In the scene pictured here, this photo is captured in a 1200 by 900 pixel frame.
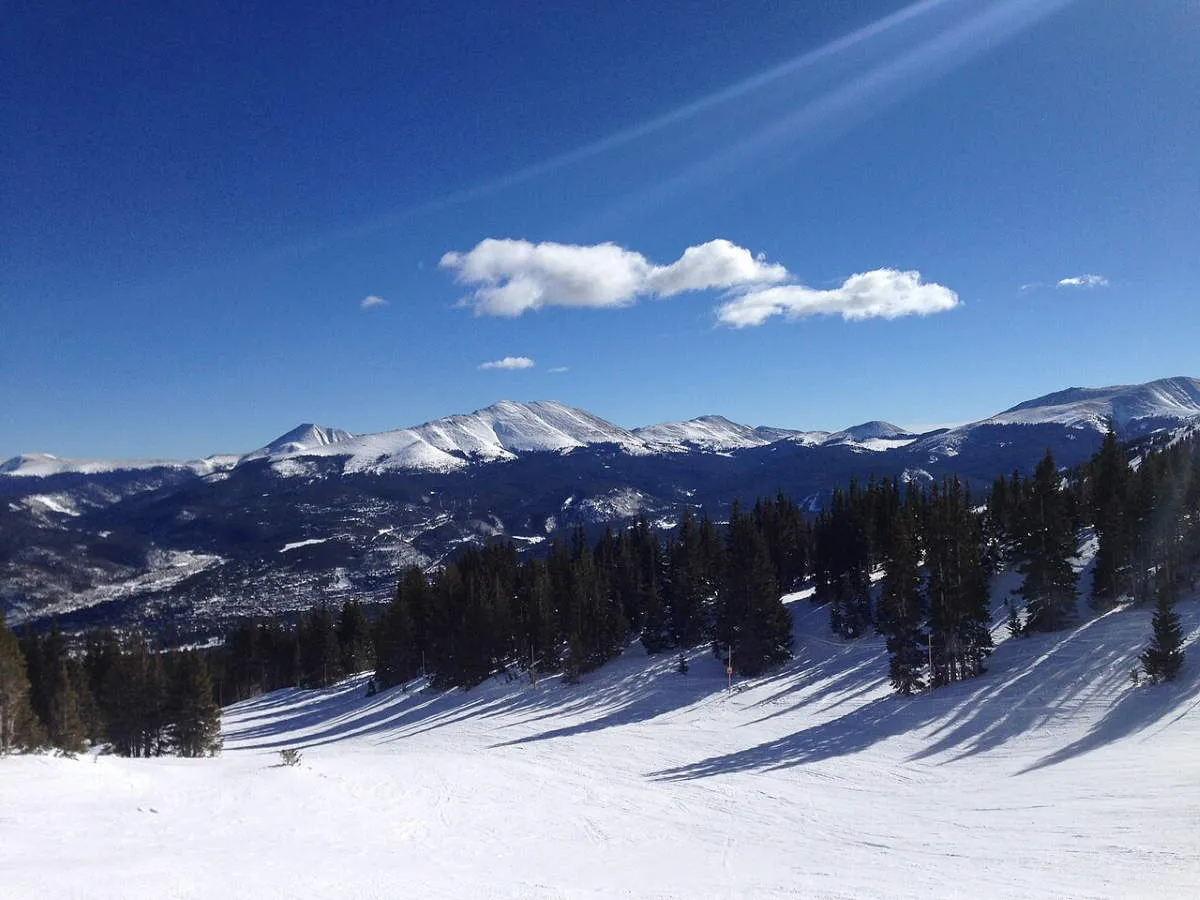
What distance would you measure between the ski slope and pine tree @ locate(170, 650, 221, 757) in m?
14.1

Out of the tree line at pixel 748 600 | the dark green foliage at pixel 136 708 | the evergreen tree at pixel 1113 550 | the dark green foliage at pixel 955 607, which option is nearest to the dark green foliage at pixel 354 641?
the tree line at pixel 748 600

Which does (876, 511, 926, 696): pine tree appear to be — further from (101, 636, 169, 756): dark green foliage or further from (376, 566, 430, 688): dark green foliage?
(101, 636, 169, 756): dark green foliage

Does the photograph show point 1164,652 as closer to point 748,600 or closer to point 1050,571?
point 1050,571

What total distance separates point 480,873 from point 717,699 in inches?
1342

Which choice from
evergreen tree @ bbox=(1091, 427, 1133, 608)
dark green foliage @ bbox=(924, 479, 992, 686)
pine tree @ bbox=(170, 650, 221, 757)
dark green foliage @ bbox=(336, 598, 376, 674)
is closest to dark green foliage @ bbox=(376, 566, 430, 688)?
dark green foliage @ bbox=(336, 598, 376, 674)

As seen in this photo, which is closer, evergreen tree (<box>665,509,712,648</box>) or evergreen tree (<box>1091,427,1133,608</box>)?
evergreen tree (<box>1091,427,1133,608</box>)

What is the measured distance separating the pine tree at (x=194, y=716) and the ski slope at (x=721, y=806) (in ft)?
46.4

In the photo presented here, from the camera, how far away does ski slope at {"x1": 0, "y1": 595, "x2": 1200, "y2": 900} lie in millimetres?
15352

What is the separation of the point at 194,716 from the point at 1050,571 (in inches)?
2254

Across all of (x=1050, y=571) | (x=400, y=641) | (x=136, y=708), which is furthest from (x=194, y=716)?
(x=1050, y=571)

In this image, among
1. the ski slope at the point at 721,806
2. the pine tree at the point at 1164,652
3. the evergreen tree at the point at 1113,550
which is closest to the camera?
the ski slope at the point at 721,806

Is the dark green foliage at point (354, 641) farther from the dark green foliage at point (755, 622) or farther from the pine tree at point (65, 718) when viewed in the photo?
the dark green foliage at point (755, 622)

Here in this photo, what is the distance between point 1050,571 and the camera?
4475cm

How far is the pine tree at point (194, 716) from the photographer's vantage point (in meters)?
45.8
